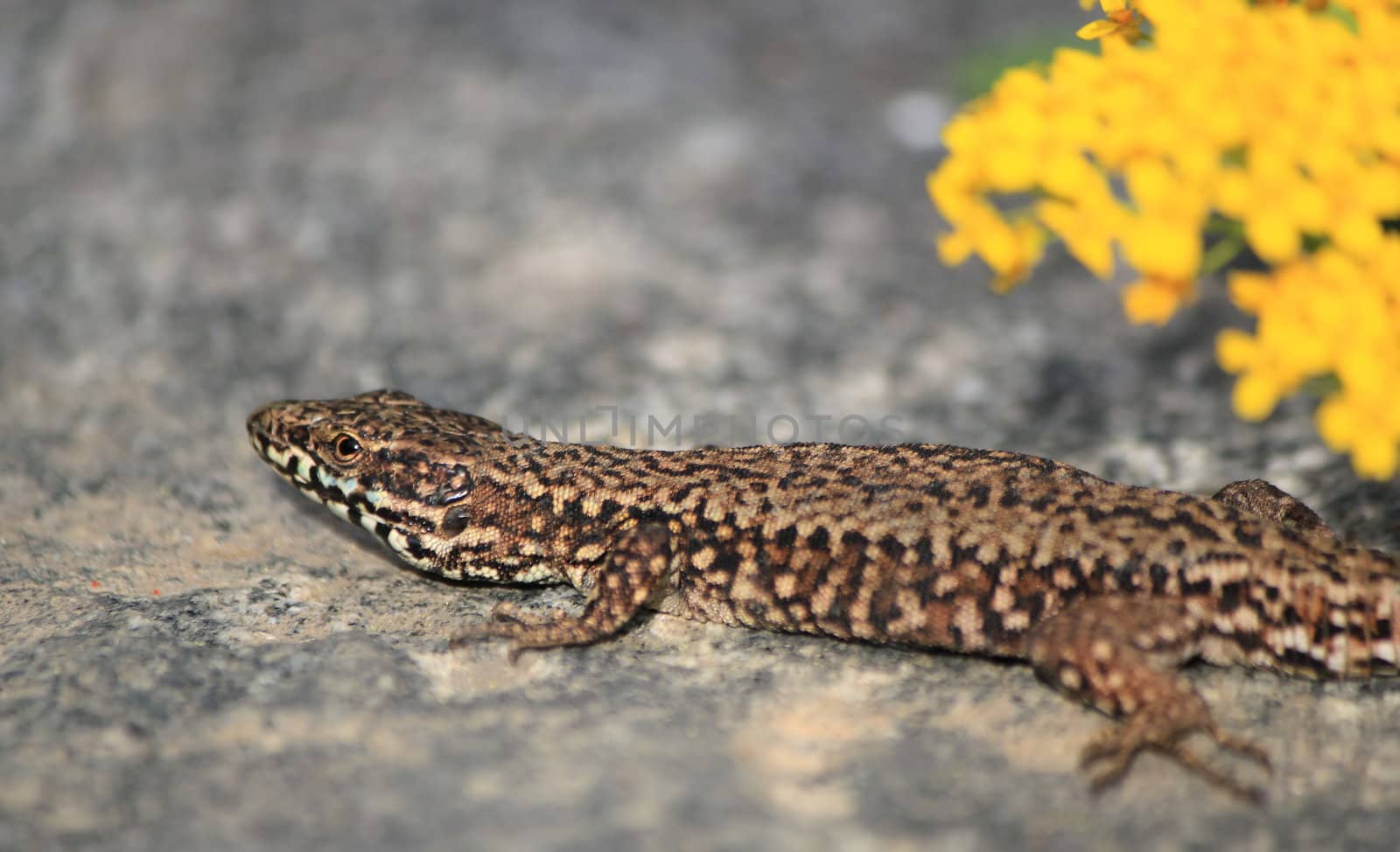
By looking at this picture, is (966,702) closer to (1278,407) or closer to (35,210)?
(1278,407)

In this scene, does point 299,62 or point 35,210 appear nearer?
point 35,210

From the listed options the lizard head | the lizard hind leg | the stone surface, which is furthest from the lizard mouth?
the lizard hind leg

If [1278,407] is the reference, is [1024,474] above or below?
below

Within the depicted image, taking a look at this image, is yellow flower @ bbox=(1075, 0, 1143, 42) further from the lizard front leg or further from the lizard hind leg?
the lizard front leg

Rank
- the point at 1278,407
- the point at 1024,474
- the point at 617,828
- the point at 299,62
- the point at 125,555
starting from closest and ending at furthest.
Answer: the point at 617,828
the point at 1024,474
the point at 125,555
the point at 1278,407
the point at 299,62

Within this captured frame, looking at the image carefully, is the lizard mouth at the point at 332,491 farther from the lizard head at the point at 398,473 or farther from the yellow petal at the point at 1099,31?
the yellow petal at the point at 1099,31

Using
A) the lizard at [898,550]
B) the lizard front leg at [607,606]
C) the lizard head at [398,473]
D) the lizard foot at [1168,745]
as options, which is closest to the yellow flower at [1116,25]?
the lizard at [898,550]

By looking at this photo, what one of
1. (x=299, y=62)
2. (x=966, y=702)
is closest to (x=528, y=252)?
(x=299, y=62)
